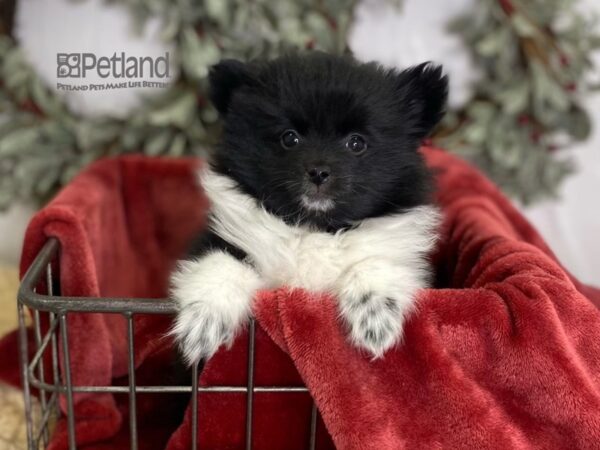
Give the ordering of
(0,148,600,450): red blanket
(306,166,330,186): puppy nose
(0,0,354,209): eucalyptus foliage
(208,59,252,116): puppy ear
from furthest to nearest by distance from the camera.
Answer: (0,0,354,209): eucalyptus foliage, (208,59,252,116): puppy ear, (306,166,330,186): puppy nose, (0,148,600,450): red blanket

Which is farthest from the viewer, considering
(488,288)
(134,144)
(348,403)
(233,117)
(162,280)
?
(134,144)

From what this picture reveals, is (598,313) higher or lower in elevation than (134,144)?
lower

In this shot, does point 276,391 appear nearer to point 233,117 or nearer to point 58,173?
point 233,117

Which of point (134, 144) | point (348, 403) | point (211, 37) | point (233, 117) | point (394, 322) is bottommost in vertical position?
point (348, 403)

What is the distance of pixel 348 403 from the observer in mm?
1224

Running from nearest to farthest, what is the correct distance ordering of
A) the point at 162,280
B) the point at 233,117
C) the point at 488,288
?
the point at 488,288, the point at 233,117, the point at 162,280

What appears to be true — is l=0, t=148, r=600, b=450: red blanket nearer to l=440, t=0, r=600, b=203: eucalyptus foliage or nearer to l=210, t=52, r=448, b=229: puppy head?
l=210, t=52, r=448, b=229: puppy head

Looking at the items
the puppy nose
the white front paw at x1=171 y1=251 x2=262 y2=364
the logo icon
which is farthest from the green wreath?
the white front paw at x1=171 y1=251 x2=262 y2=364

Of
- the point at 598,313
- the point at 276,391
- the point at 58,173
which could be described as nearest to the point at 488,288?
the point at 598,313

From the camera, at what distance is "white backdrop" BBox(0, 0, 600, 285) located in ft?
8.31

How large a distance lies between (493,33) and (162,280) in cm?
170

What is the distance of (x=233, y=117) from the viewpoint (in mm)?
1647

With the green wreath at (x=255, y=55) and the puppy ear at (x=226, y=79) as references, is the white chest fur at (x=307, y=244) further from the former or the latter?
the green wreath at (x=255, y=55)

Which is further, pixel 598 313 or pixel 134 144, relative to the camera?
pixel 134 144
